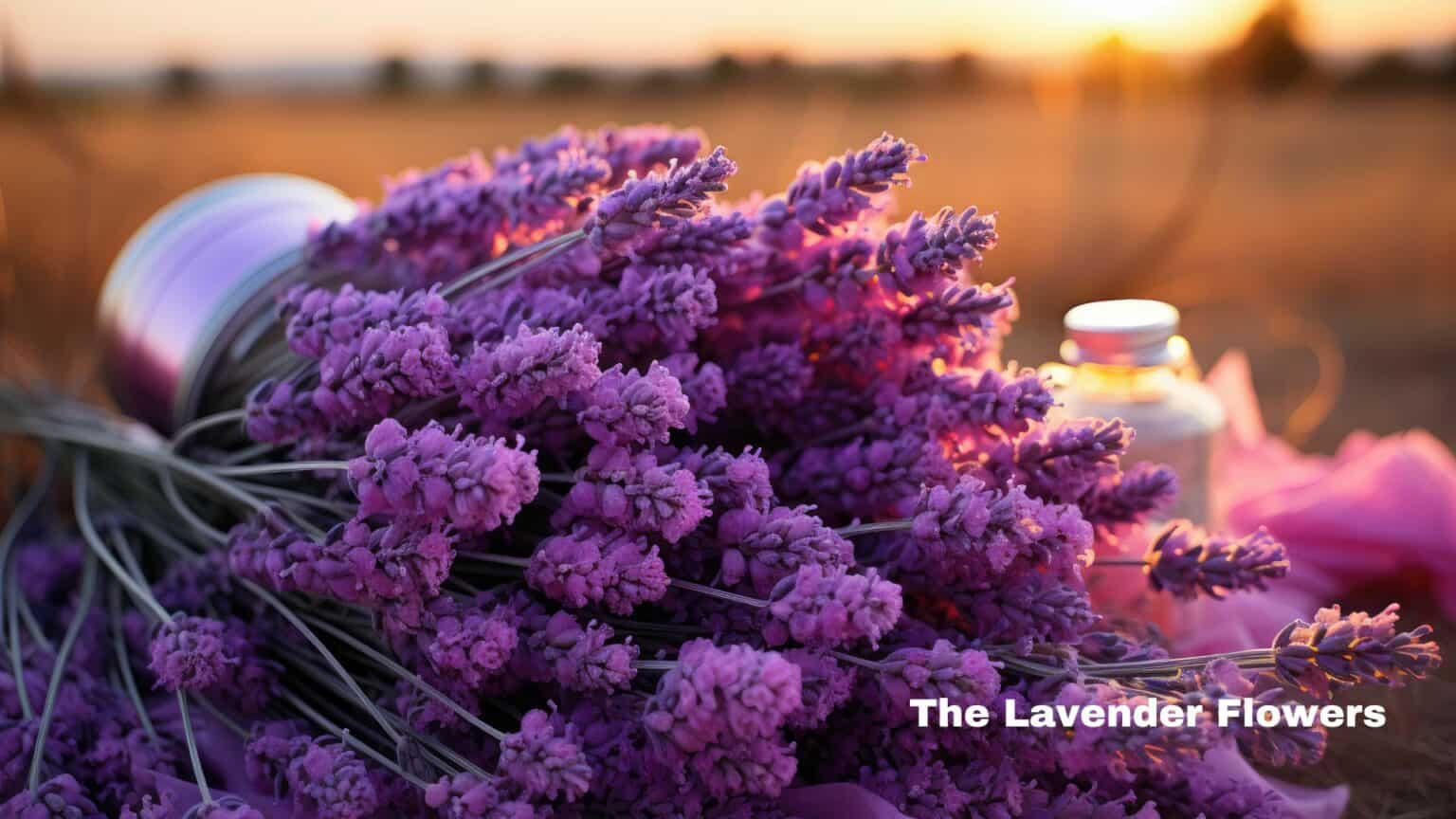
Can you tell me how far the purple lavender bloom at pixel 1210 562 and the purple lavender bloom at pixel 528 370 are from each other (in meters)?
0.38

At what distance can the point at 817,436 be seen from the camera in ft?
2.65

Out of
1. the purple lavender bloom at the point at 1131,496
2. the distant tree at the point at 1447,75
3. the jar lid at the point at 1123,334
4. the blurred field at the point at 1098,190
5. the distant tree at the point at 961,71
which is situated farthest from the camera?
the distant tree at the point at 1447,75

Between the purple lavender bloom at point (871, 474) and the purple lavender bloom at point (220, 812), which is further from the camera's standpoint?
the purple lavender bloom at point (871, 474)

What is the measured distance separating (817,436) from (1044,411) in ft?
0.56

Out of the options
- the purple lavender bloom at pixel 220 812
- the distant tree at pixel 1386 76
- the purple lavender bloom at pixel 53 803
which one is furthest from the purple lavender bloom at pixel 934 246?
the distant tree at pixel 1386 76

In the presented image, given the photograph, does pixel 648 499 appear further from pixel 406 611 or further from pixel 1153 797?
pixel 1153 797

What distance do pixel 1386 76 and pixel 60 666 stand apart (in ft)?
16.7

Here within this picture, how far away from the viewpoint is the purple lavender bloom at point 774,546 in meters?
0.61

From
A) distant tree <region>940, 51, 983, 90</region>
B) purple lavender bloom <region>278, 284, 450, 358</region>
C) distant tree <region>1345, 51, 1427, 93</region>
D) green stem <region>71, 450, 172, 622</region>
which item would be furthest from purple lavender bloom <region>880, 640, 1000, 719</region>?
distant tree <region>1345, 51, 1427, 93</region>

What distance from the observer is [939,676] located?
0.60m

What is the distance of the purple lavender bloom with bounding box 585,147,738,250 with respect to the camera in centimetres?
64

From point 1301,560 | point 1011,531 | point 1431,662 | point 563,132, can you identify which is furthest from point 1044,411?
point 1301,560

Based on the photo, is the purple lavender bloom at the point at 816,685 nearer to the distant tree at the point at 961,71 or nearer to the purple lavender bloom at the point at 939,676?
the purple lavender bloom at the point at 939,676

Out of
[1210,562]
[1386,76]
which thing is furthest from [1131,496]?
[1386,76]
